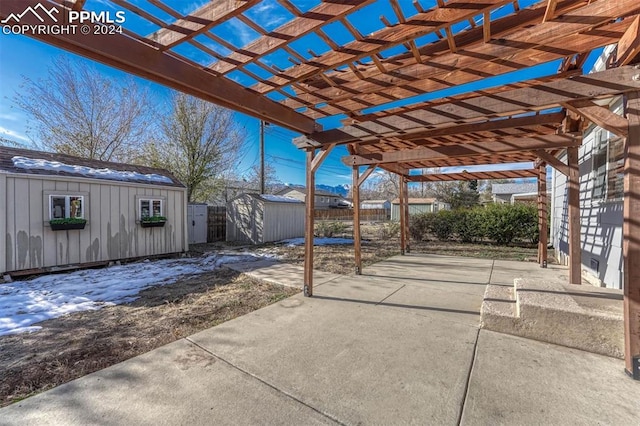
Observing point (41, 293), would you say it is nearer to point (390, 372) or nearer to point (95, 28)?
point (95, 28)

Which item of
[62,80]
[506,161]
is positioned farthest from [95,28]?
[62,80]

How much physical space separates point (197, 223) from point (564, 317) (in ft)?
36.3

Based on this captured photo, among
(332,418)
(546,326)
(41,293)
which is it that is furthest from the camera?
(41,293)

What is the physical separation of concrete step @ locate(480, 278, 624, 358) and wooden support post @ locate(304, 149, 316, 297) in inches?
88.2

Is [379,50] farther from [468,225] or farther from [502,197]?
[502,197]

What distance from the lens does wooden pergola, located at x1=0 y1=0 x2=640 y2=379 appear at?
2.02m

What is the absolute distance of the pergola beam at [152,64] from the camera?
1.87 m

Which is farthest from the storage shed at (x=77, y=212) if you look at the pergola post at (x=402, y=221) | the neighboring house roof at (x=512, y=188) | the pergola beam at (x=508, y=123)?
the neighboring house roof at (x=512, y=188)

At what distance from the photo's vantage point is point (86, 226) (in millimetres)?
6371

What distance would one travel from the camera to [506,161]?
6.73 m

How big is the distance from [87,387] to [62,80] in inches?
495

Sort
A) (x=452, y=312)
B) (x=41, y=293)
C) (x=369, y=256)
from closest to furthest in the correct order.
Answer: (x=452, y=312) < (x=41, y=293) < (x=369, y=256)

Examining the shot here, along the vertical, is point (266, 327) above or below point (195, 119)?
below

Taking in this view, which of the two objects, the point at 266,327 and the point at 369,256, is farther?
the point at 369,256
